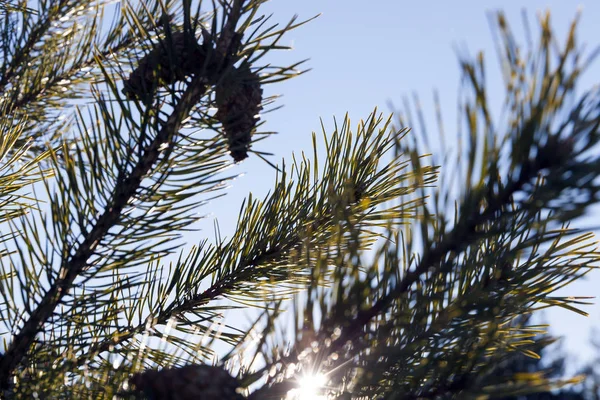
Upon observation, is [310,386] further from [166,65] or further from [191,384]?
[166,65]

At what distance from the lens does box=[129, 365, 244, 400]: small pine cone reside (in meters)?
0.71

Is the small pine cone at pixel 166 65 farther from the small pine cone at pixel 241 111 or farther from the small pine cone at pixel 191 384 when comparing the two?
the small pine cone at pixel 191 384

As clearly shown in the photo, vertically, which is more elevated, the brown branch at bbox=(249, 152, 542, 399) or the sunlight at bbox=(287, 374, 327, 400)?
the brown branch at bbox=(249, 152, 542, 399)

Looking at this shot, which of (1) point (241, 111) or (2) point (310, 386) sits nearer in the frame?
(2) point (310, 386)

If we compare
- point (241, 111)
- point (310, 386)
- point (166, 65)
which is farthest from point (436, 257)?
point (166, 65)

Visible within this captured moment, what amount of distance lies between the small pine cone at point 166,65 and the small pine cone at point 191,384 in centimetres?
42

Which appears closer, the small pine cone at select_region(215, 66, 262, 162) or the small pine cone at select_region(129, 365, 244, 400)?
the small pine cone at select_region(129, 365, 244, 400)

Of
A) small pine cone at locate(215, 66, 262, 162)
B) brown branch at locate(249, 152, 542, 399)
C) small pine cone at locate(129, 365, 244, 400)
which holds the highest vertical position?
small pine cone at locate(215, 66, 262, 162)

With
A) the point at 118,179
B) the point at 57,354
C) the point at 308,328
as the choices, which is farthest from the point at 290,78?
the point at 57,354

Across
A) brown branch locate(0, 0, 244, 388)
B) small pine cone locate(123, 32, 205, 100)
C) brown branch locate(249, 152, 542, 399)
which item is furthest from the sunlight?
small pine cone locate(123, 32, 205, 100)

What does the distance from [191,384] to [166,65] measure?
504 millimetres

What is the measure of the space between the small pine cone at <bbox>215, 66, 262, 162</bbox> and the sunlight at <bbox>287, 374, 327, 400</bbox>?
0.38 m

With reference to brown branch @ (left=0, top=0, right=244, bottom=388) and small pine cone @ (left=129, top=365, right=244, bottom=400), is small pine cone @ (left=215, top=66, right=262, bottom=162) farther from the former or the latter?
small pine cone @ (left=129, top=365, right=244, bottom=400)

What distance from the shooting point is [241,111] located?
3.10 feet
